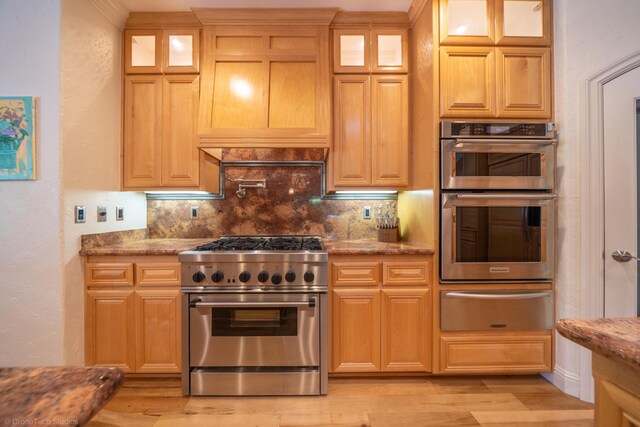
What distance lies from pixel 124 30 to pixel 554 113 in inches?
134

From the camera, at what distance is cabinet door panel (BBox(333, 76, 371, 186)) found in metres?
2.58

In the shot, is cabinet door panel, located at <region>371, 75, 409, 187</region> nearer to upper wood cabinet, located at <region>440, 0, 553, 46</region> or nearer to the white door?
upper wood cabinet, located at <region>440, 0, 553, 46</region>

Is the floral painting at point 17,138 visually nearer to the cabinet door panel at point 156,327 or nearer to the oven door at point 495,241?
the cabinet door panel at point 156,327

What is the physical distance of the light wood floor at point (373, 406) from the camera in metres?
1.89

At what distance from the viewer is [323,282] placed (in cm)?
215

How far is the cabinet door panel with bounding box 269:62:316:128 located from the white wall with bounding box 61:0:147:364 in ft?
4.16

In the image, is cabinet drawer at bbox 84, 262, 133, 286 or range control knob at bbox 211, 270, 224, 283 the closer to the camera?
range control knob at bbox 211, 270, 224, 283

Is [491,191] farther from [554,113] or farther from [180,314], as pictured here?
[180,314]

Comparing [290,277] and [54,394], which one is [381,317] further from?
[54,394]

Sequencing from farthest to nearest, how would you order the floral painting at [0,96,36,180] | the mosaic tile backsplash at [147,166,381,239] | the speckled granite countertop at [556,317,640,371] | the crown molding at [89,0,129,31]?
the mosaic tile backsplash at [147,166,381,239] → the crown molding at [89,0,129,31] → the floral painting at [0,96,36,180] → the speckled granite countertop at [556,317,640,371]

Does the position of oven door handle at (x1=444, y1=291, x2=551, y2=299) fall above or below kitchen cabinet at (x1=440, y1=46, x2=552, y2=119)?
below

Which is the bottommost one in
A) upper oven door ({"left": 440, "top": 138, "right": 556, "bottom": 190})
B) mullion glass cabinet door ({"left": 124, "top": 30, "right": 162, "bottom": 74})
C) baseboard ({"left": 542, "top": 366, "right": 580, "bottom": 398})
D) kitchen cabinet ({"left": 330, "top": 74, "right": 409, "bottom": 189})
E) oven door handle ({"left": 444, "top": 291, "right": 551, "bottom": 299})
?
baseboard ({"left": 542, "top": 366, "right": 580, "bottom": 398})

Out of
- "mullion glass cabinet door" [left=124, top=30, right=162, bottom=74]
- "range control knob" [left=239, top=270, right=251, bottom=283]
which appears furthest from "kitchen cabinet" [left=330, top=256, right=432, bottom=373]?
"mullion glass cabinet door" [left=124, top=30, right=162, bottom=74]

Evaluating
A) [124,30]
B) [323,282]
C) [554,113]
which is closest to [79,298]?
[323,282]
